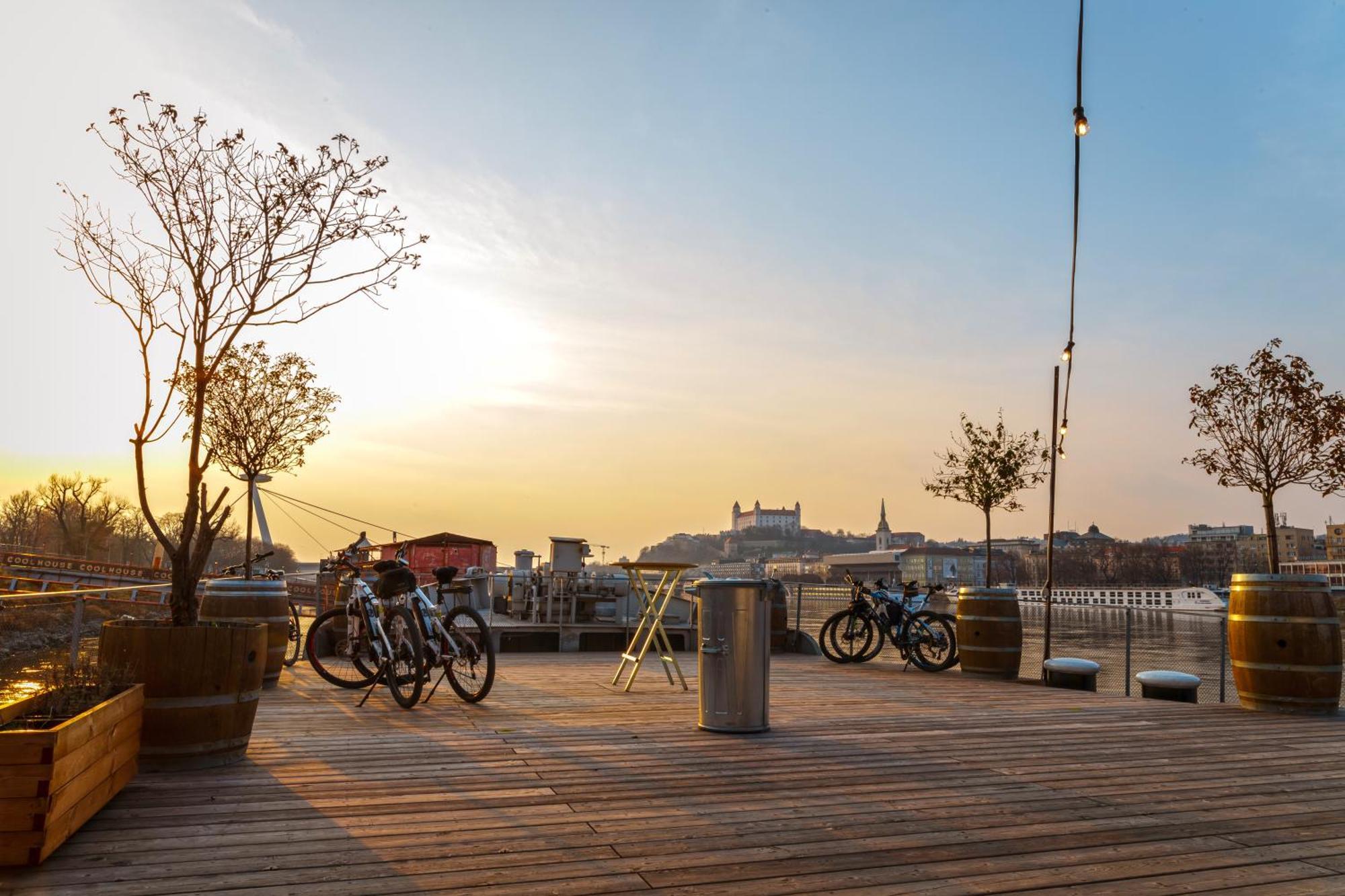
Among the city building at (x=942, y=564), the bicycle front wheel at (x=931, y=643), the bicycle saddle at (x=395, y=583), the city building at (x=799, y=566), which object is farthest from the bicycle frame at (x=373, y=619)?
the city building at (x=942, y=564)

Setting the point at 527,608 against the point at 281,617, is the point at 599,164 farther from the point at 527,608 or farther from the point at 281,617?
the point at 527,608

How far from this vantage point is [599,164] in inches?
498

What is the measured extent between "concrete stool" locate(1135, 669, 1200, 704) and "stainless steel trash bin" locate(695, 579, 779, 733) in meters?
4.73

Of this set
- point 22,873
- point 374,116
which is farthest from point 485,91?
point 22,873

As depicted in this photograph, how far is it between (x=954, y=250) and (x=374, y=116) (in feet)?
43.2

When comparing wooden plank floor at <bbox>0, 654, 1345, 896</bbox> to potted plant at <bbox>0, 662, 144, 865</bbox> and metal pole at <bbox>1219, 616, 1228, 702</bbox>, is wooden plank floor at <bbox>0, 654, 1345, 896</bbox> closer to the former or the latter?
potted plant at <bbox>0, 662, 144, 865</bbox>

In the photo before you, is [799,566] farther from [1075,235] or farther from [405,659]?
[405,659]

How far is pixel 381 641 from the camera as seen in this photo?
679 cm

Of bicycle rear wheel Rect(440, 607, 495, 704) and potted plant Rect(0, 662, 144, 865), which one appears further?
bicycle rear wheel Rect(440, 607, 495, 704)

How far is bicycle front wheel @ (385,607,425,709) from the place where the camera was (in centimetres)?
655

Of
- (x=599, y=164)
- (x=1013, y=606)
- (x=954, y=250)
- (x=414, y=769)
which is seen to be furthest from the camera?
(x=954, y=250)

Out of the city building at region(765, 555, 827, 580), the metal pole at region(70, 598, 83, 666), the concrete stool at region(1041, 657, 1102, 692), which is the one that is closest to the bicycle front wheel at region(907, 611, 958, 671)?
the concrete stool at region(1041, 657, 1102, 692)

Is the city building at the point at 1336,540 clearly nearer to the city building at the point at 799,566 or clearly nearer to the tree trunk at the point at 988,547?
the city building at the point at 799,566

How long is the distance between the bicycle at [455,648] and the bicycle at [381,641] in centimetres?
14
